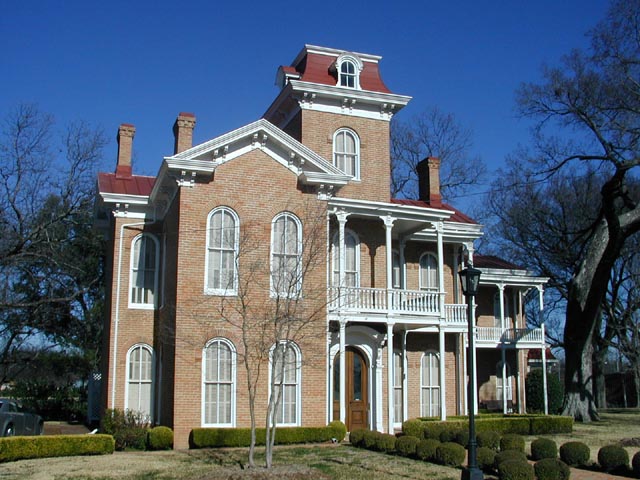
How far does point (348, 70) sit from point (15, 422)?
1610 cm

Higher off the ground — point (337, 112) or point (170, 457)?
point (337, 112)

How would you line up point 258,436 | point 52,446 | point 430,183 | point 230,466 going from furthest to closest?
point 430,183
point 258,436
point 52,446
point 230,466

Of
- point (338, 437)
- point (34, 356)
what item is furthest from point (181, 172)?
point (34, 356)

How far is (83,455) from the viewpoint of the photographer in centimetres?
1873

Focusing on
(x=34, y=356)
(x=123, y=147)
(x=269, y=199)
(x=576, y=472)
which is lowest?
(x=576, y=472)

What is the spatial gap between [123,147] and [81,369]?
16.4 meters

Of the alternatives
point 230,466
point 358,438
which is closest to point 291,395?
point 358,438

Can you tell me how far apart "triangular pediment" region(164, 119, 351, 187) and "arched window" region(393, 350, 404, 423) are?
7.52m

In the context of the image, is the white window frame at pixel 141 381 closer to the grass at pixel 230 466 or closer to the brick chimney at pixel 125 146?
the grass at pixel 230 466

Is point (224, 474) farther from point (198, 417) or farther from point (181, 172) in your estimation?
point (181, 172)

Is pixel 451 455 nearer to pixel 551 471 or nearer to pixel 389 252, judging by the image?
pixel 551 471

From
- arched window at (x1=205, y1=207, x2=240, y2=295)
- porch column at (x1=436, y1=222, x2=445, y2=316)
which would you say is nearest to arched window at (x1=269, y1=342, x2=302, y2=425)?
arched window at (x1=205, y1=207, x2=240, y2=295)

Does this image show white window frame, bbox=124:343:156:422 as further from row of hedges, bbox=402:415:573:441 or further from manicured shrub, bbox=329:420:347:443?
row of hedges, bbox=402:415:573:441

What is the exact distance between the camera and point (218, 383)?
20.9 metres
